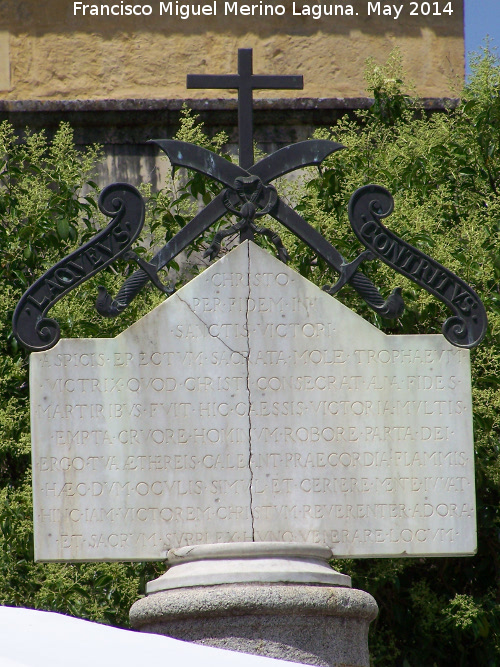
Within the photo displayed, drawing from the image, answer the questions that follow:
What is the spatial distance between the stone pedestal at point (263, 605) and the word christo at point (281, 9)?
5261 millimetres

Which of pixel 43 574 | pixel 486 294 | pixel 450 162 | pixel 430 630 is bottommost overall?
pixel 430 630

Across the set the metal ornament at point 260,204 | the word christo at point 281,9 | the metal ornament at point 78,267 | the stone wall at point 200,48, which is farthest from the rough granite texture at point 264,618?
the word christo at point 281,9

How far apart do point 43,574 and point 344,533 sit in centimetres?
197

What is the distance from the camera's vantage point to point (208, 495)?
4.92 m

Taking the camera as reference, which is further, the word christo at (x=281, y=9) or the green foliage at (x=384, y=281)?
the word christo at (x=281, y=9)

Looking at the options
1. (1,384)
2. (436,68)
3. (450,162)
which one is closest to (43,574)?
(1,384)

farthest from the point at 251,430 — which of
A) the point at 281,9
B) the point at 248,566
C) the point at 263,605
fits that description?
the point at 281,9

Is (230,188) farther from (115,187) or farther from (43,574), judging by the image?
(43,574)

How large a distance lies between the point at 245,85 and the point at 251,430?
167 centimetres

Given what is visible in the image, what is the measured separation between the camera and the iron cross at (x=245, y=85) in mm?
5270

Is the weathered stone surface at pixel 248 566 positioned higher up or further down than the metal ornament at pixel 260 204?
further down

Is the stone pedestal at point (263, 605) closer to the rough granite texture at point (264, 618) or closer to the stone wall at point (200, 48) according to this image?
the rough granite texture at point (264, 618)

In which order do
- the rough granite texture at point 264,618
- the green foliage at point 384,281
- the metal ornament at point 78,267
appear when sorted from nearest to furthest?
the rough granite texture at point 264,618
the metal ornament at point 78,267
the green foliage at point 384,281

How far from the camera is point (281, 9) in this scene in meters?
8.86
